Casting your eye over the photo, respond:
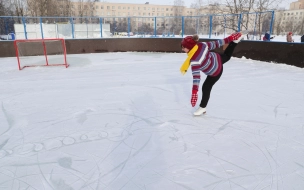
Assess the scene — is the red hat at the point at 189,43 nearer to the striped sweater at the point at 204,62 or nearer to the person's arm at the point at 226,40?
the striped sweater at the point at 204,62

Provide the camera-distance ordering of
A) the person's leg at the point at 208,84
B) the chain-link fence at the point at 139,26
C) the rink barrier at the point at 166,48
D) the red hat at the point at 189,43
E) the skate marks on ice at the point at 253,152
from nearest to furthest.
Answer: the skate marks on ice at the point at 253,152
the red hat at the point at 189,43
the person's leg at the point at 208,84
the rink barrier at the point at 166,48
the chain-link fence at the point at 139,26

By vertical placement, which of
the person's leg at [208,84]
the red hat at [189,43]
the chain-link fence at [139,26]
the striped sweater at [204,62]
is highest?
the chain-link fence at [139,26]

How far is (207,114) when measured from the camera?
3279 mm

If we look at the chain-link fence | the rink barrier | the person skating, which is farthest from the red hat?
the chain-link fence

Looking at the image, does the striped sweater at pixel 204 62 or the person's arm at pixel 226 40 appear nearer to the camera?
the striped sweater at pixel 204 62

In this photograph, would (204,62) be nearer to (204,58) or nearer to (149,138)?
(204,58)

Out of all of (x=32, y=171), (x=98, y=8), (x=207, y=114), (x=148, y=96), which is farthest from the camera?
(x=98, y=8)

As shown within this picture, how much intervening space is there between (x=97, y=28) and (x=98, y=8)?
6507 centimetres

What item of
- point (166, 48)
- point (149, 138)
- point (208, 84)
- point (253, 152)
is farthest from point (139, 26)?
point (253, 152)

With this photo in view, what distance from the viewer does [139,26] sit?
1770 centimetres

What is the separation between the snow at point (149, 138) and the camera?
73.4 inches

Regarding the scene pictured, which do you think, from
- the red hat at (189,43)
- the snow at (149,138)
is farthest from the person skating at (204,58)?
the snow at (149,138)

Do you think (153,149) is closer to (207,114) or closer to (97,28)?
(207,114)

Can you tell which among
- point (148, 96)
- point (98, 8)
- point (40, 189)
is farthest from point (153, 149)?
point (98, 8)
